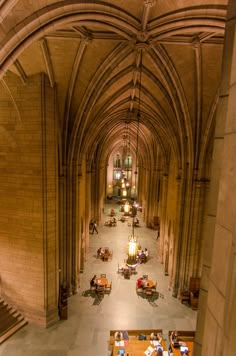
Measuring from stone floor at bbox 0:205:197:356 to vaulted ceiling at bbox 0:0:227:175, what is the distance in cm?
695

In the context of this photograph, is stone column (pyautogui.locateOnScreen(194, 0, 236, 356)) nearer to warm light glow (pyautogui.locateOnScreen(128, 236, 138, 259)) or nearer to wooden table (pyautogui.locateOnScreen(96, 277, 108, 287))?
warm light glow (pyautogui.locateOnScreen(128, 236, 138, 259))

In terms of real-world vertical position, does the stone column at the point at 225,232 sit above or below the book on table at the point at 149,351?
above

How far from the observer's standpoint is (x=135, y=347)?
8.47 meters

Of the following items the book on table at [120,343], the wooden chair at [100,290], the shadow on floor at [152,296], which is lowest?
the shadow on floor at [152,296]

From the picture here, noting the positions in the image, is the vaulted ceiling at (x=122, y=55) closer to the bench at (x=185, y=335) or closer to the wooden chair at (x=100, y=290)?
the wooden chair at (x=100, y=290)

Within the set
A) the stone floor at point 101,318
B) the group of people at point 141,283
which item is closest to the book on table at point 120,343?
the stone floor at point 101,318

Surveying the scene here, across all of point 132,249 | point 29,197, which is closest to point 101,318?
point 132,249

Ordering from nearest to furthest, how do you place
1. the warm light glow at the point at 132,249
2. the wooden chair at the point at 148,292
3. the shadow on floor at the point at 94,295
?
the warm light glow at the point at 132,249
the shadow on floor at the point at 94,295
the wooden chair at the point at 148,292

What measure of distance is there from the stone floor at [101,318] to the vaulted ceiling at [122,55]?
22.8ft

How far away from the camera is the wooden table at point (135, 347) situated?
821cm

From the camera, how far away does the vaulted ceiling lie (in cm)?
522

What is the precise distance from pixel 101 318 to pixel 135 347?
2564 millimetres

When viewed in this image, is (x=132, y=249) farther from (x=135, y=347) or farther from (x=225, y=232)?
(x=225, y=232)

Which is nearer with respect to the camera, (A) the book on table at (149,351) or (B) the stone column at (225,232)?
(B) the stone column at (225,232)
